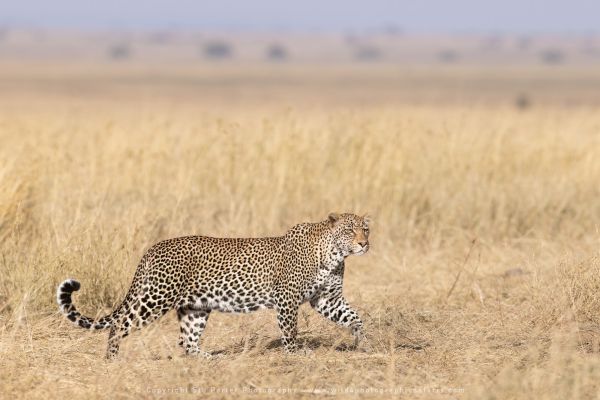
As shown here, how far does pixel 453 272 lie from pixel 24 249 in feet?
10.8

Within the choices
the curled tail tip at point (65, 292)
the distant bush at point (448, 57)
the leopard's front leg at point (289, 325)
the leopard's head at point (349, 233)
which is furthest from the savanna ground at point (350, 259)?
the distant bush at point (448, 57)

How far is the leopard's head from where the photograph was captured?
6.38 meters

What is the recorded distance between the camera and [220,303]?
6.36 m

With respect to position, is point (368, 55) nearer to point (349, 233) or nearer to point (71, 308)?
point (349, 233)

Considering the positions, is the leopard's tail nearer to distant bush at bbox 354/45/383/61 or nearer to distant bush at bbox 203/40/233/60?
distant bush at bbox 203/40/233/60

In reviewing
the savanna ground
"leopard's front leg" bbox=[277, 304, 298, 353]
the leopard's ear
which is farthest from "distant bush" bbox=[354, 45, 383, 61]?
"leopard's front leg" bbox=[277, 304, 298, 353]

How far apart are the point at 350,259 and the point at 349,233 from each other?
286cm

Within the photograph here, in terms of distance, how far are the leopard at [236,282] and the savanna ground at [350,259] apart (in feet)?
0.62

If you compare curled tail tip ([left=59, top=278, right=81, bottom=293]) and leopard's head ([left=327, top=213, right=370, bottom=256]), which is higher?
leopard's head ([left=327, top=213, right=370, bottom=256])

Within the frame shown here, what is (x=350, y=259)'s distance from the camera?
9.30m

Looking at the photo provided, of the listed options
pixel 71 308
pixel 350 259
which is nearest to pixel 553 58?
pixel 350 259

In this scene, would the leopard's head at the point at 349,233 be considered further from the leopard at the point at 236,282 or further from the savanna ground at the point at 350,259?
the savanna ground at the point at 350,259

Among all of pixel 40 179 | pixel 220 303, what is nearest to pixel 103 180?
pixel 40 179

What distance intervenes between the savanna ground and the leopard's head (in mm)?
604
